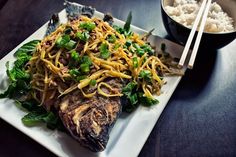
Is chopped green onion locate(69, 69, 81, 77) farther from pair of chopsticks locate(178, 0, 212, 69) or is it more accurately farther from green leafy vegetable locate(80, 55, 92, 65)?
pair of chopsticks locate(178, 0, 212, 69)

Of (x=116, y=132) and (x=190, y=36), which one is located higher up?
(x=190, y=36)

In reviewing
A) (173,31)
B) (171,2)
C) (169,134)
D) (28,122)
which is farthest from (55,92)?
(171,2)

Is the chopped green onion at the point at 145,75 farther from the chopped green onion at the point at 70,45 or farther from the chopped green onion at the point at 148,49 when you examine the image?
the chopped green onion at the point at 70,45

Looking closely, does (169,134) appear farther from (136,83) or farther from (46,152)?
(46,152)

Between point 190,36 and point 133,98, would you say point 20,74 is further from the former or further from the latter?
point 190,36

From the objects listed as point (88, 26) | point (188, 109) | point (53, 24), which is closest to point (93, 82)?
point (88, 26)

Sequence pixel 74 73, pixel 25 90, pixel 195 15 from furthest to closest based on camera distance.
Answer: pixel 195 15, pixel 25 90, pixel 74 73
